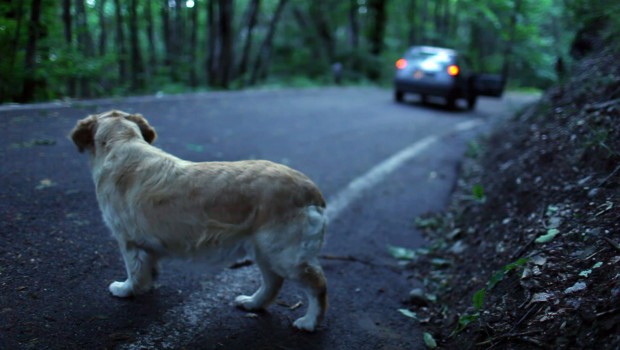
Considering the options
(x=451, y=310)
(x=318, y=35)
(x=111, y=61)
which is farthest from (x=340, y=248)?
(x=318, y=35)

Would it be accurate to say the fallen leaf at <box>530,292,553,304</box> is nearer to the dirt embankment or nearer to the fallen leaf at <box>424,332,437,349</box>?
the dirt embankment

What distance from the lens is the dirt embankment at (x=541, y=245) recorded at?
2.97 metres

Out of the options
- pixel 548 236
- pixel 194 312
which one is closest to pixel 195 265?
pixel 194 312

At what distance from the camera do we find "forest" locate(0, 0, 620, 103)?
8945 millimetres

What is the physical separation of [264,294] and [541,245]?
211cm

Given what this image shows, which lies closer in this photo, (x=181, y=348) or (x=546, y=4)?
(x=181, y=348)

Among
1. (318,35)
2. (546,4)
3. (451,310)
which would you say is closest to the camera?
(451,310)

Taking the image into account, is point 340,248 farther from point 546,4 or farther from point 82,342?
point 546,4

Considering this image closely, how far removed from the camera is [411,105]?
1720cm

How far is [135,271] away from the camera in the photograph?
3406 millimetres

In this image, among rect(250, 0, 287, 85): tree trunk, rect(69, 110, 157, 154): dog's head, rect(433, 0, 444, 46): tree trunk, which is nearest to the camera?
rect(69, 110, 157, 154): dog's head

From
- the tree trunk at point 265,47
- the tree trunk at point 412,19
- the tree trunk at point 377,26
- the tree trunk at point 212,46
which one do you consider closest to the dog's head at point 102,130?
the tree trunk at point 212,46

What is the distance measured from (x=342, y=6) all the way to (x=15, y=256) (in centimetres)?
2619

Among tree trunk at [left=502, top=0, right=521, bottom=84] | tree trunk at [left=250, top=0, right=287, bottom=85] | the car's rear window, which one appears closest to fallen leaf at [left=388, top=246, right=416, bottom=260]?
the car's rear window
